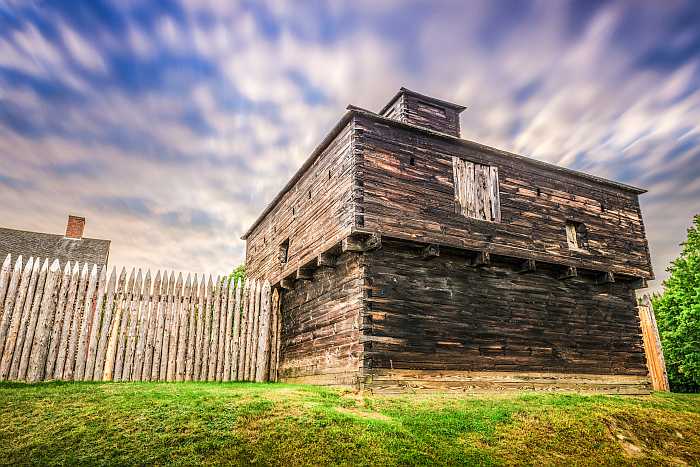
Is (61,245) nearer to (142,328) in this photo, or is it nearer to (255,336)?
(142,328)

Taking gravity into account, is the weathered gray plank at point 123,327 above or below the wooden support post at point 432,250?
below

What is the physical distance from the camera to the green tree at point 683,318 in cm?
2019

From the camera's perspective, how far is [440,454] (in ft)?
24.0

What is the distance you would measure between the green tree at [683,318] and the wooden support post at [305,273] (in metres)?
16.0

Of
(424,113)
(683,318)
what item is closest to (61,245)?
(424,113)

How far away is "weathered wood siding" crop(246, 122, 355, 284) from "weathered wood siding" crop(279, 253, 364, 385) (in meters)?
0.85

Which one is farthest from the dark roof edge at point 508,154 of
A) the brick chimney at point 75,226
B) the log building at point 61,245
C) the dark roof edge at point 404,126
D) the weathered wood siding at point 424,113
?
the brick chimney at point 75,226

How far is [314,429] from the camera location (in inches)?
301

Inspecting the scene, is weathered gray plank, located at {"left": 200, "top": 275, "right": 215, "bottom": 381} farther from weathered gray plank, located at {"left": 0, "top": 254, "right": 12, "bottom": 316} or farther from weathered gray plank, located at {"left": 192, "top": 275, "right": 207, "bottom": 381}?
weathered gray plank, located at {"left": 0, "top": 254, "right": 12, "bottom": 316}

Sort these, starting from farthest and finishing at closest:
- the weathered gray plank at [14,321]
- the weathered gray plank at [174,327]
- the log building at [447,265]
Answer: the weathered gray plank at [174,327]
the log building at [447,265]
the weathered gray plank at [14,321]

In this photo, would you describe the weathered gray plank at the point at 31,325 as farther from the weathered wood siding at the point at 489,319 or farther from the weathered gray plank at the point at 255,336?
the weathered wood siding at the point at 489,319

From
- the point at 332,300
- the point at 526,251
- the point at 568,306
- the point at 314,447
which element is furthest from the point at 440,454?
the point at 568,306

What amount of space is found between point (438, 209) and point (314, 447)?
7941 millimetres

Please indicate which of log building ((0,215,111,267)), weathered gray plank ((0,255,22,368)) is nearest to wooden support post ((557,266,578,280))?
weathered gray plank ((0,255,22,368))
